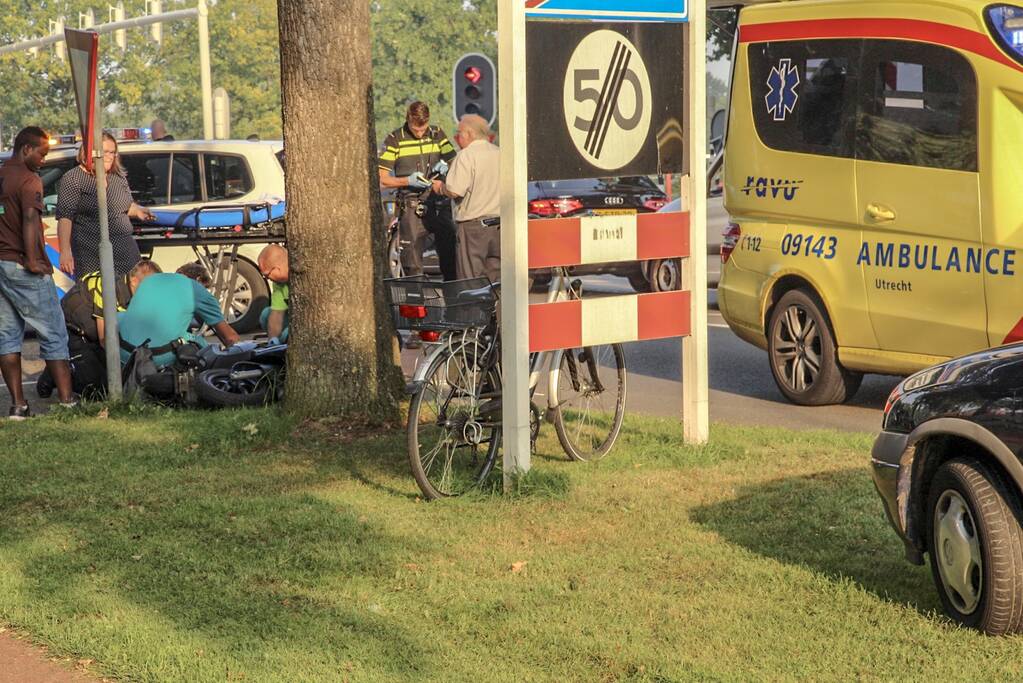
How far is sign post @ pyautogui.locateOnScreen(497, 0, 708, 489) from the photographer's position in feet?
23.6

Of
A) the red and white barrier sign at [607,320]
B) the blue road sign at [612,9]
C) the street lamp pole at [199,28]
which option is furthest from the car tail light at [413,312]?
the street lamp pole at [199,28]

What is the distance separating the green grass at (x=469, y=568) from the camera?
16.2 ft

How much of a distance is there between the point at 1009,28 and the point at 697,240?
223 cm

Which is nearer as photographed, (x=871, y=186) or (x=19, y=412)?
(x=871, y=186)

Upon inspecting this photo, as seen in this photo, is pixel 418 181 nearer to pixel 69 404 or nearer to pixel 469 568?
pixel 69 404

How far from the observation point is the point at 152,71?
6266 cm

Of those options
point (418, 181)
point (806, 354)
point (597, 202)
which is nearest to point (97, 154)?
point (418, 181)

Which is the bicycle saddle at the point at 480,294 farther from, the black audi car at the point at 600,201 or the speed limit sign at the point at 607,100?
the black audi car at the point at 600,201

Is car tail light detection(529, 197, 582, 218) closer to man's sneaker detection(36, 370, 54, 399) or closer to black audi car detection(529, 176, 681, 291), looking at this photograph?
black audi car detection(529, 176, 681, 291)

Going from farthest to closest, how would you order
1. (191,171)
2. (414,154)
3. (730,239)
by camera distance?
(191,171)
(414,154)
(730,239)

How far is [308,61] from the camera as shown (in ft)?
28.5

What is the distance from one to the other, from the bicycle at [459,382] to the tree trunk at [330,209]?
132cm

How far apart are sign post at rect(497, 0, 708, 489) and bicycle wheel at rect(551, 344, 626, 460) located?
14.9 inches

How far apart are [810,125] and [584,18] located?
3051 millimetres
